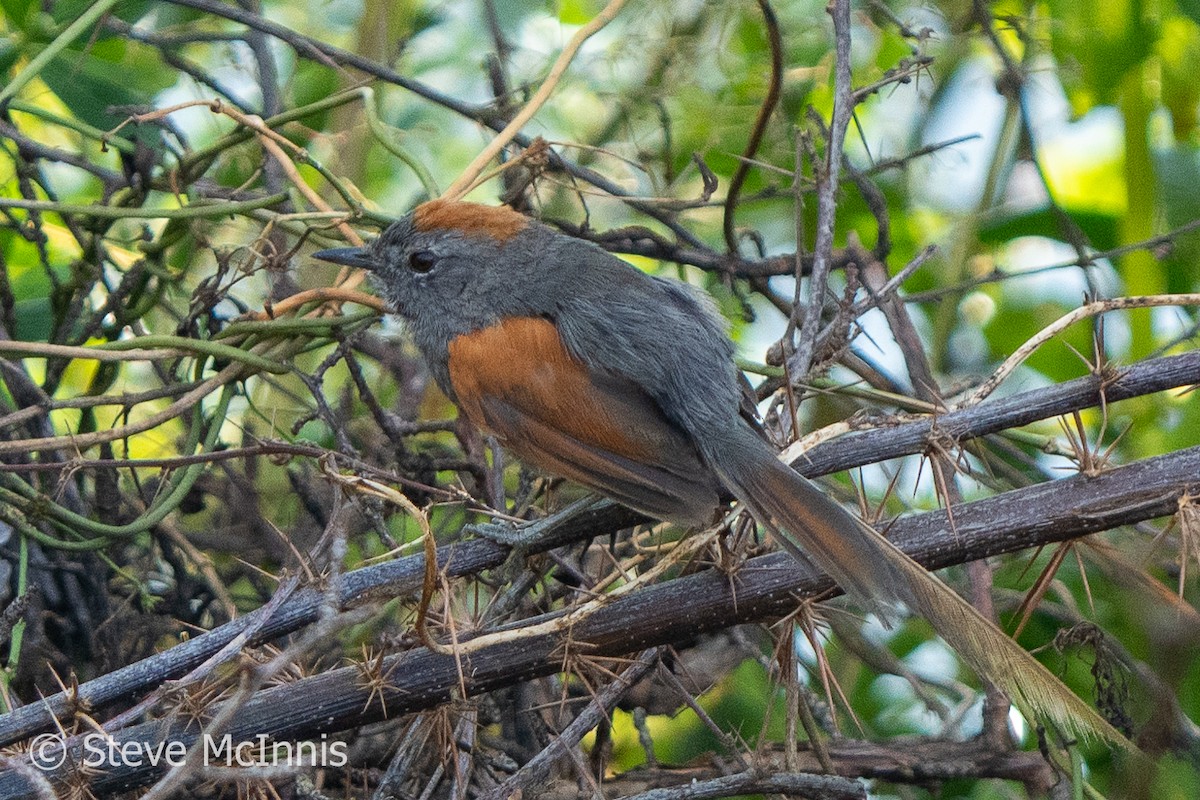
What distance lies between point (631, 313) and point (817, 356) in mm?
Result: 609

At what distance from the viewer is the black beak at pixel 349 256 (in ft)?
11.3

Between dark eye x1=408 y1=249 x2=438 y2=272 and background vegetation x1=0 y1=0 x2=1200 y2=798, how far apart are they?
174mm

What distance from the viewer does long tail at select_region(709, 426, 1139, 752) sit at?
84.3 inches

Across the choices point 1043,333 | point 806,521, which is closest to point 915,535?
point 806,521

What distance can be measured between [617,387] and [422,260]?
33.4 inches

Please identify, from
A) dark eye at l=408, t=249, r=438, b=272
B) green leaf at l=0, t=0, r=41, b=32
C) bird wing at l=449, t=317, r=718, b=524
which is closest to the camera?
bird wing at l=449, t=317, r=718, b=524

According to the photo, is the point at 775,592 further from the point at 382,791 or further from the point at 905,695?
the point at 905,695

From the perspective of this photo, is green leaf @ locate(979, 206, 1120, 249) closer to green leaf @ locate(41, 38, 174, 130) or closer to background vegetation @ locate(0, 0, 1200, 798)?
background vegetation @ locate(0, 0, 1200, 798)

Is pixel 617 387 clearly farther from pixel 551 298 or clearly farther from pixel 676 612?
pixel 676 612

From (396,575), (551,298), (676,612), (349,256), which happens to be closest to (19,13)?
(349,256)

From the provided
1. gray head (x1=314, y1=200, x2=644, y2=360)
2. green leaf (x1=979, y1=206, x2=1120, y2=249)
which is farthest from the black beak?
green leaf (x1=979, y1=206, x2=1120, y2=249)

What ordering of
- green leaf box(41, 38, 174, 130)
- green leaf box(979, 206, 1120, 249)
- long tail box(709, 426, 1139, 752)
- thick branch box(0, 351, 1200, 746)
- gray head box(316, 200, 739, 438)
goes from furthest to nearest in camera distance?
green leaf box(979, 206, 1120, 249) < green leaf box(41, 38, 174, 130) < gray head box(316, 200, 739, 438) < thick branch box(0, 351, 1200, 746) < long tail box(709, 426, 1139, 752)

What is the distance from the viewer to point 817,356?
9.47ft

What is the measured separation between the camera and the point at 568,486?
3.78 metres
